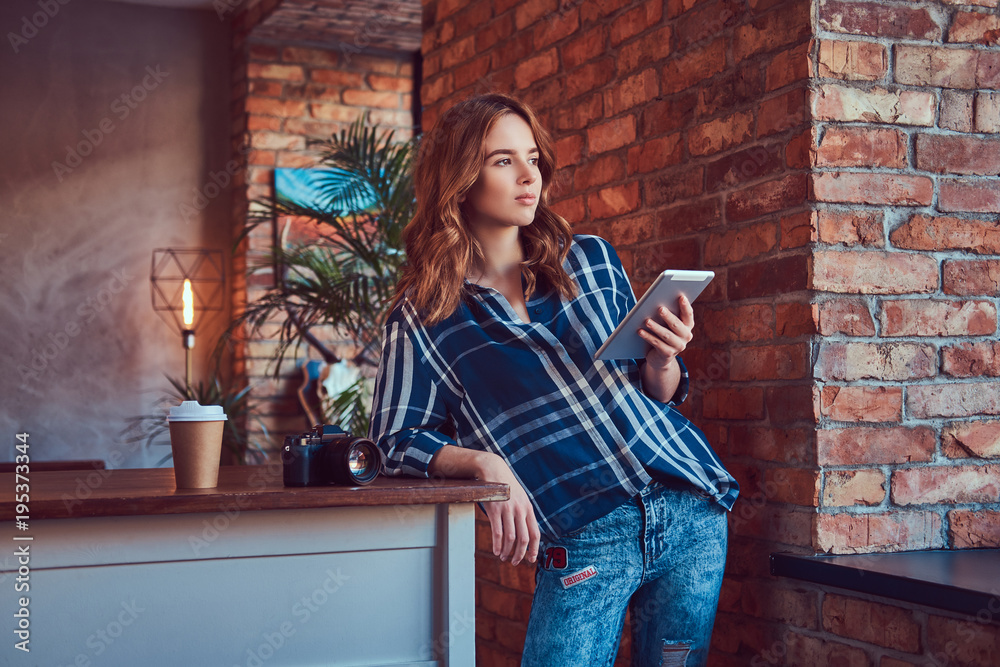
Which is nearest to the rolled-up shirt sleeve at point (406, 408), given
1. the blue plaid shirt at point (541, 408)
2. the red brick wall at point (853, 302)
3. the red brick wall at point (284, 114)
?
the blue plaid shirt at point (541, 408)

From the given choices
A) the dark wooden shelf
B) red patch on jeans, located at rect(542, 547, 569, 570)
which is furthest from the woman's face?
the dark wooden shelf

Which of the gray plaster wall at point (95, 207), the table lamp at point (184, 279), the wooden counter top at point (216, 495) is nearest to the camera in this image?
the wooden counter top at point (216, 495)

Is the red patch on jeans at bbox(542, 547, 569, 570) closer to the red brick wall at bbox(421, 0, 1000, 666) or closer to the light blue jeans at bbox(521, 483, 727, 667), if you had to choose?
the light blue jeans at bbox(521, 483, 727, 667)

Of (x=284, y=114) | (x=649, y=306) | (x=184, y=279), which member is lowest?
(x=649, y=306)

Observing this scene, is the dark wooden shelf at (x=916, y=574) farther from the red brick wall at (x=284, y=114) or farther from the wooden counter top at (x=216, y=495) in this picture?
the red brick wall at (x=284, y=114)

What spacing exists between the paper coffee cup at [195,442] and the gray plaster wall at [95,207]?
149 inches

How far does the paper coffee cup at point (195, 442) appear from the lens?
1483 mm

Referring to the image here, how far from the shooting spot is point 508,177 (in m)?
1.80

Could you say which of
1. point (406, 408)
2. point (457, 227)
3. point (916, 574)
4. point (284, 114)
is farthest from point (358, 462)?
point (284, 114)

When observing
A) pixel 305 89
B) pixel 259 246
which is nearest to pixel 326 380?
pixel 259 246

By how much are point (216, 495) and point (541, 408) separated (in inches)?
22.4

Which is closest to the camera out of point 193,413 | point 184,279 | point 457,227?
point 193,413

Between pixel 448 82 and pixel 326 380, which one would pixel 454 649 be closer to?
pixel 448 82

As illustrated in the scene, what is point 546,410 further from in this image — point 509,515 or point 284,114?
point 284,114
